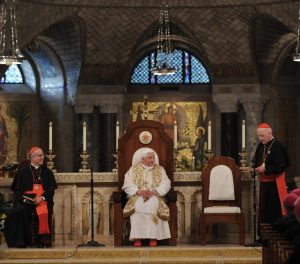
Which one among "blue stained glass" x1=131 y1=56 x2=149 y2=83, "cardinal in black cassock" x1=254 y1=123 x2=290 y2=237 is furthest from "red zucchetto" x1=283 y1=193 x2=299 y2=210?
"blue stained glass" x1=131 y1=56 x2=149 y2=83

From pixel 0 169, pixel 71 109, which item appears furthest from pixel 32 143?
pixel 0 169

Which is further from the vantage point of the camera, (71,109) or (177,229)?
(71,109)

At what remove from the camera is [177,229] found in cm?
1639

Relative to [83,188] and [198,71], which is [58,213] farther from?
[198,71]

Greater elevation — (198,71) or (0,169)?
(198,71)

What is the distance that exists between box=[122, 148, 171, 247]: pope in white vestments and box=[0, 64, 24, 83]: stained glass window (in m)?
13.2

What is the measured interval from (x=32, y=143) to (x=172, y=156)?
12333 mm

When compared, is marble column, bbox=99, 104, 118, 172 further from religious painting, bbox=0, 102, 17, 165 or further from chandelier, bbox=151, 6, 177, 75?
religious painting, bbox=0, 102, 17, 165

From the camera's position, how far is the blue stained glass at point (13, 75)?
94.5 ft

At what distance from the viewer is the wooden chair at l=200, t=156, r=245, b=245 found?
1612 cm

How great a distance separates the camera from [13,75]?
28984 millimetres

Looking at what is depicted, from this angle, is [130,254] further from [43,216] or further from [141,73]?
[141,73]

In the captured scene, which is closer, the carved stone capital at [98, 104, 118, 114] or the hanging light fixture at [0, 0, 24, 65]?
the hanging light fixture at [0, 0, 24, 65]

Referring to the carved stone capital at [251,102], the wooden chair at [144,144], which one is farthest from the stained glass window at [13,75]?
the wooden chair at [144,144]
